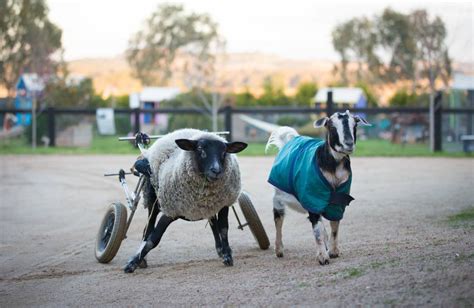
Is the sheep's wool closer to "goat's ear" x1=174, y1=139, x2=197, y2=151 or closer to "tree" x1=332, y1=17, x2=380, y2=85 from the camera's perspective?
"goat's ear" x1=174, y1=139, x2=197, y2=151

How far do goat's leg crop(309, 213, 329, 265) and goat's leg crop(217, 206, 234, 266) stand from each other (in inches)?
39.9

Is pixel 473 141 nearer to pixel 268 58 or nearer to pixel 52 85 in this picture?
pixel 52 85

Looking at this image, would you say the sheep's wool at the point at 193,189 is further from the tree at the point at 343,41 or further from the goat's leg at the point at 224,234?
the tree at the point at 343,41

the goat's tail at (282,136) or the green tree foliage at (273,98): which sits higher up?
the green tree foliage at (273,98)

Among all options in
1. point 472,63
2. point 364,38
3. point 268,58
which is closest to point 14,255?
point 472,63

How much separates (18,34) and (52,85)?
255 inches

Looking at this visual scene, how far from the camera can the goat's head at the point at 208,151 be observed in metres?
8.41

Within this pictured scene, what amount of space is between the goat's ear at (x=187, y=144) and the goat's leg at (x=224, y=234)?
894mm

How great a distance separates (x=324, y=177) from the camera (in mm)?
8602

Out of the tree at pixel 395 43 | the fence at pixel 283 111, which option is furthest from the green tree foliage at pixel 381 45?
the fence at pixel 283 111

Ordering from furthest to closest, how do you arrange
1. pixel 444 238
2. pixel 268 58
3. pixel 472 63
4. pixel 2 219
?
pixel 268 58 < pixel 472 63 < pixel 2 219 < pixel 444 238

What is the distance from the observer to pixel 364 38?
6838 cm

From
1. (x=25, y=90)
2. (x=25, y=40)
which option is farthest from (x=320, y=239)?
(x=25, y=40)

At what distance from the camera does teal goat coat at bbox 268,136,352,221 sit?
8.59m
